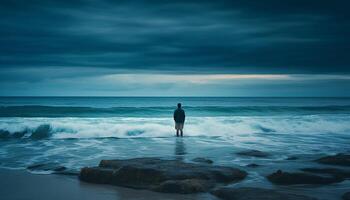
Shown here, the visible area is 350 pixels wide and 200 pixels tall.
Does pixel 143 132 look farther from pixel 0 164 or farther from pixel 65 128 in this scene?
pixel 0 164

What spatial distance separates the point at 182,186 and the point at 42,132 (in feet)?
58.0

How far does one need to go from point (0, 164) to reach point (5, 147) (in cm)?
477

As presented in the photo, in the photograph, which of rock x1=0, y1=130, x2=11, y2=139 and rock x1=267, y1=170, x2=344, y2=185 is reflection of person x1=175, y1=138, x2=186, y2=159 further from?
rock x1=0, y1=130, x2=11, y2=139

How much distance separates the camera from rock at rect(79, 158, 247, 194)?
8.46 m

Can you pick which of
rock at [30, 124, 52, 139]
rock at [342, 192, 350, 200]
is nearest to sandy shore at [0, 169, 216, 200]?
rock at [342, 192, 350, 200]

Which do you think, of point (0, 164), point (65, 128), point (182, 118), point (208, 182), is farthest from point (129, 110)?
point (208, 182)

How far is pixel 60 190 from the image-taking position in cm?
870

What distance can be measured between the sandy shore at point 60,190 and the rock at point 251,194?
0.87 feet

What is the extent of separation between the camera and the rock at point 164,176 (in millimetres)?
8461

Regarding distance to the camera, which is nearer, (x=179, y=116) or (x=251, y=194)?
(x=251, y=194)

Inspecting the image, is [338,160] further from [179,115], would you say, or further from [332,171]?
[179,115]

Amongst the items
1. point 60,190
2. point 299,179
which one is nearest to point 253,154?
point 299,179

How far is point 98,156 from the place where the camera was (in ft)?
45.9

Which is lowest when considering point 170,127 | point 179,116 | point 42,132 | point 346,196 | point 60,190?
point 60,190
